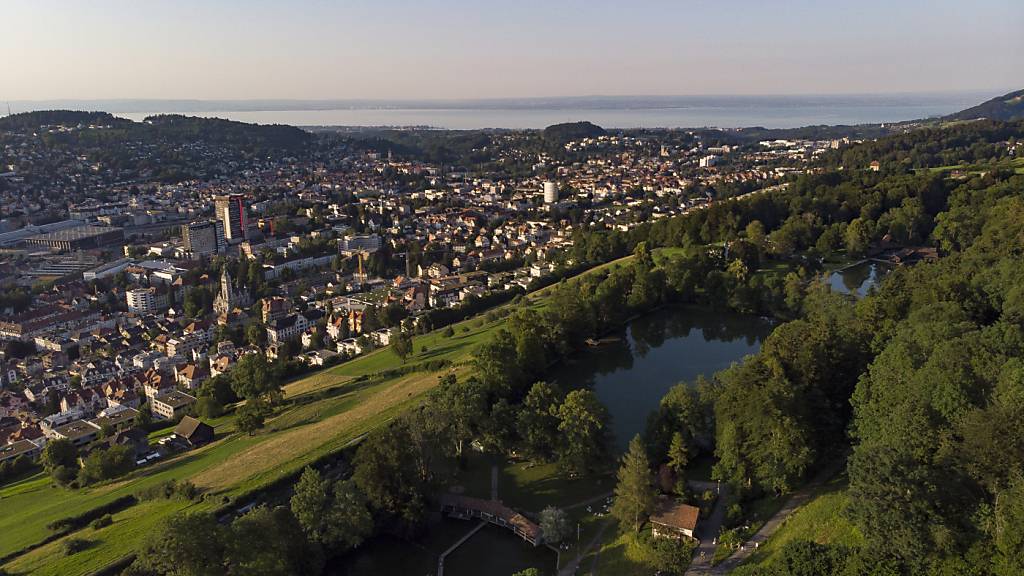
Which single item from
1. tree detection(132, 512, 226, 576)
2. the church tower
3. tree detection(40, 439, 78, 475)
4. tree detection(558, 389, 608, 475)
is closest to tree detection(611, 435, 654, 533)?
tree detection(558, 389, 608, 475)

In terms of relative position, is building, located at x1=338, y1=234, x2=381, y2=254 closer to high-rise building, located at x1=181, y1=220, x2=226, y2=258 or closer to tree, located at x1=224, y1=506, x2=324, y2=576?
high-rise building, located at x1=181, y1=220, x2=226, y2=258

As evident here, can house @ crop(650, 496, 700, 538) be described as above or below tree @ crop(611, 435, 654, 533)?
below

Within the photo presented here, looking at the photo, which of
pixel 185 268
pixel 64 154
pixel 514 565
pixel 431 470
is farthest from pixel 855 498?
pixel 64 154

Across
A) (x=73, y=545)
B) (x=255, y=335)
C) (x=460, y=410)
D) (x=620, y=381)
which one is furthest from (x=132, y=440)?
(x=620, y=381)

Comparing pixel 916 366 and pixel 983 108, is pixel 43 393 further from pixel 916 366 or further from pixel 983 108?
pixel 983 108

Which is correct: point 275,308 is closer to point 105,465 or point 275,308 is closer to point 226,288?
point 226,288
